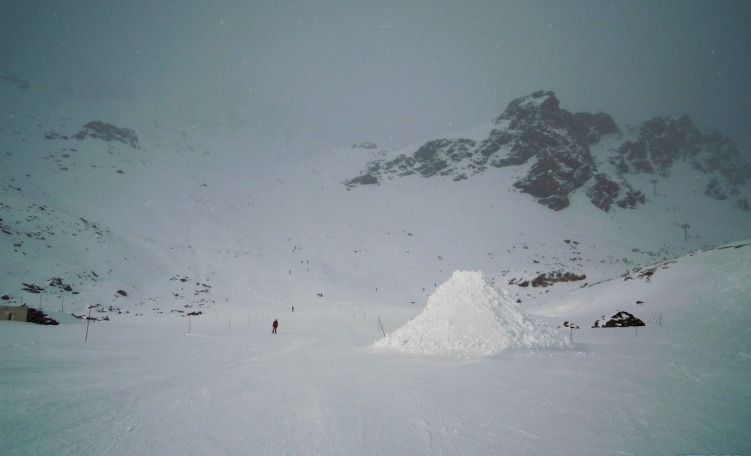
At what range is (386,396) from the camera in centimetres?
719

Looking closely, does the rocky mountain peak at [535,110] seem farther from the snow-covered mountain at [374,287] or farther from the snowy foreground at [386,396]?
the snowy foreground at [386,396]

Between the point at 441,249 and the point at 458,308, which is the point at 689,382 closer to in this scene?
the point at 458,308

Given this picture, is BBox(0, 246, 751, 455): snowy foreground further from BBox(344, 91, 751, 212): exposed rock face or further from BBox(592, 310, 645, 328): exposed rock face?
BBox(344, 91, 751, 212): exposed rock face

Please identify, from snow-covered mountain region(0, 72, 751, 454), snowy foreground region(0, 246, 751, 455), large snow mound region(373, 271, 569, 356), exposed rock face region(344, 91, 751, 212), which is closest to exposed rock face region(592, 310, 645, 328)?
snow-covered mountain region(0, 72, 751, 454)

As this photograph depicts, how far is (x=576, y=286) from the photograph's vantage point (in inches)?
1457

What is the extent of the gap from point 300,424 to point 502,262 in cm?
4856

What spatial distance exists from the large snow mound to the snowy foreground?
14cm

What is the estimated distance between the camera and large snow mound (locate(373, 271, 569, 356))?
11695 mm

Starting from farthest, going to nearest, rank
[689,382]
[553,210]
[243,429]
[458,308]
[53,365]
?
1. [553,210]
2. [458,308]
3. [53,365]
4. [689,382]
5. [243,429]

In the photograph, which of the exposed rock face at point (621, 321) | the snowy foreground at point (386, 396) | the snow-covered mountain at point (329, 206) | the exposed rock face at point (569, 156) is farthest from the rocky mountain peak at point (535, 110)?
the snowy foreground at point (386, 396)

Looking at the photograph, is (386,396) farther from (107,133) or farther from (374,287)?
(107,133)

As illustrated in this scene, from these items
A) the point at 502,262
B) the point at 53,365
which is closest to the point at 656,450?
the point at 53,365

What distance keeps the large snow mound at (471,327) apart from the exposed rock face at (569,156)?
6443cm

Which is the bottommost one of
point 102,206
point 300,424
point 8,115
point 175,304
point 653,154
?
point 300,424
